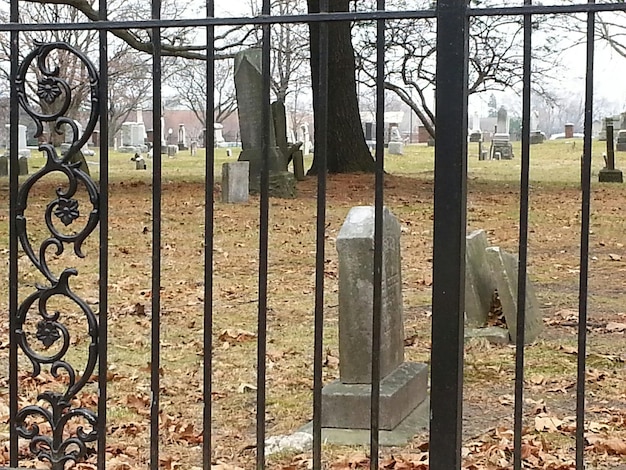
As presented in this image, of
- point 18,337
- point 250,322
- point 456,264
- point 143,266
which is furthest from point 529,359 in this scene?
point 143,266

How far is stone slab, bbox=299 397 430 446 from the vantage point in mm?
4020

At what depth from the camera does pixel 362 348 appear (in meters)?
4.27

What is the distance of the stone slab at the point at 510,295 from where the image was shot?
18.7 ft

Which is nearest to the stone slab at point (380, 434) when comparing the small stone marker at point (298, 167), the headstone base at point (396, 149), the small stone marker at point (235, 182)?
the small stone marker at point (235, 182)

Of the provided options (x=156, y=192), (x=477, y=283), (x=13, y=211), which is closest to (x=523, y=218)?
(x=156, y=192)

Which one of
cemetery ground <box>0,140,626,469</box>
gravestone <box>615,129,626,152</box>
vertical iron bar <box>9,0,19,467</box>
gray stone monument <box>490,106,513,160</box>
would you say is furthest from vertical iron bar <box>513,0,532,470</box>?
gray stone monument <box>490,106,513,160</box>

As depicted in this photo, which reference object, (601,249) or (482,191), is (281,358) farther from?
(482,191)

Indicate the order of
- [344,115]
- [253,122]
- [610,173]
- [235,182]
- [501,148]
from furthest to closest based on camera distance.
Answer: [501,148] < [610,173] < [344,115] < [253,122] < [235,182]

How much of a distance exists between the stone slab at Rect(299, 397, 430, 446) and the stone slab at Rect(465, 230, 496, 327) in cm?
181

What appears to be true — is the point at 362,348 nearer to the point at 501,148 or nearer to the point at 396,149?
the point at 501,148

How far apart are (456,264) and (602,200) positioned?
10.6 m

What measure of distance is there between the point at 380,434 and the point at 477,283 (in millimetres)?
2157

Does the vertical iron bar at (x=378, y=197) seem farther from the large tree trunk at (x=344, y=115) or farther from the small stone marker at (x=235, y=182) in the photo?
the large tree trunk at (x=344, y=115)

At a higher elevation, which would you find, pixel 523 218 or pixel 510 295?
pixel 523 218
